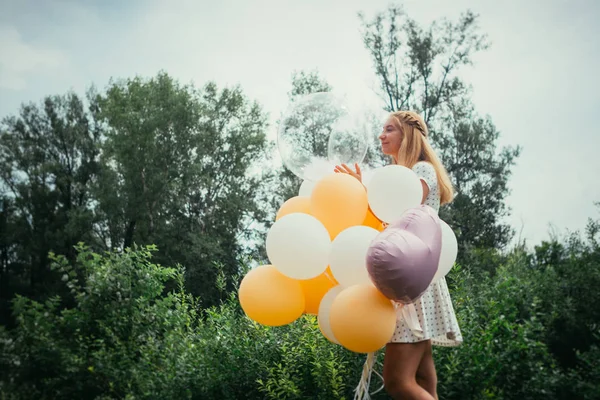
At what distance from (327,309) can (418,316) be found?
1.20ft

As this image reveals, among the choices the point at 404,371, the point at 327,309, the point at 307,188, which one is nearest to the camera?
the point at 404,371

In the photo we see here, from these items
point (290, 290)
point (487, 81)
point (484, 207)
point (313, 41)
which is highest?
point (313, 41)

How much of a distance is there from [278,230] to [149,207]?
51.9 feet

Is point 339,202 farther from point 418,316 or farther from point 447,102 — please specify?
point 447,102

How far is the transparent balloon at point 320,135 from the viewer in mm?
2367

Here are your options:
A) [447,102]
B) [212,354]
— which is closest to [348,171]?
[212,354]

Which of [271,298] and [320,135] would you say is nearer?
[271,298]

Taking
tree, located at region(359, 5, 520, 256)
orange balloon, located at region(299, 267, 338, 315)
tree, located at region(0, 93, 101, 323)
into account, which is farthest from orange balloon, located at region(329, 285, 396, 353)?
tree, located at region(0, 93, 101, 323)

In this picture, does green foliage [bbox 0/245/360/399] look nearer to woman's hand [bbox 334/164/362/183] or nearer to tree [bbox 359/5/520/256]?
woman's hand [bbox 334/164/362/183]

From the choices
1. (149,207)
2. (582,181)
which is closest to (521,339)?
(582,181)

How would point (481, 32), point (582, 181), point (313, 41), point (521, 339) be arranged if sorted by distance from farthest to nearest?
1. point (481, 32)
2. point (313, 41)
3. point (582, 181)
4. point (521, 339)

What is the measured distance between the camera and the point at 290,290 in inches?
83.4

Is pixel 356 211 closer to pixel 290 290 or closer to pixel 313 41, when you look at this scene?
pixel 290 290

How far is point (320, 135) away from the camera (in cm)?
240
